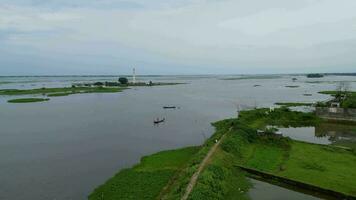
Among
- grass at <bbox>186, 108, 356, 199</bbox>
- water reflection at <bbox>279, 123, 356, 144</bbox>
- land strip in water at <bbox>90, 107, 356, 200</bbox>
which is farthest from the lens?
water reflection at <bbox>279, 123, 356, 144</bbox>

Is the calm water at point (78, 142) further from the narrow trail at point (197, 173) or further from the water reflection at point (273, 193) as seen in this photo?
the narrow trail at point (197, 173)

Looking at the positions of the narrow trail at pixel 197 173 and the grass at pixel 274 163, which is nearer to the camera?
the narrow trail at pixel 197 173

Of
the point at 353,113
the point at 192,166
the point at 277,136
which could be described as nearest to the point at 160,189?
the point at 192,166

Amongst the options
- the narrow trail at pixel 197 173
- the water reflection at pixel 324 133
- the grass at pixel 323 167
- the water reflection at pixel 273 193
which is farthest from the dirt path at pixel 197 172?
the water reflection at pixel 324 133

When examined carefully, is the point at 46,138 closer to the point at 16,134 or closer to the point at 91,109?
the point at 16,134

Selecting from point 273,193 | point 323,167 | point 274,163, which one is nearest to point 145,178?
point 273,193

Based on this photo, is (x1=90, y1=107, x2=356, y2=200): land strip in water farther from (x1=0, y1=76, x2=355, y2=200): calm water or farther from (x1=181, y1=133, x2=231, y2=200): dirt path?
(x1=0, y1=76, x2=355, y2=200): calm water

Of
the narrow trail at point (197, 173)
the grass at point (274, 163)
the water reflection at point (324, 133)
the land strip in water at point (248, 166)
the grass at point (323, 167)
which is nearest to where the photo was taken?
the narrow trail at point (197, 173)

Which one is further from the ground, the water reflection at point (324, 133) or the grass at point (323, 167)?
the grass at point (323, 167)

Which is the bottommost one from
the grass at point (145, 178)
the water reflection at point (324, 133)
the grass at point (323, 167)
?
the water reflection at point (324, 133)

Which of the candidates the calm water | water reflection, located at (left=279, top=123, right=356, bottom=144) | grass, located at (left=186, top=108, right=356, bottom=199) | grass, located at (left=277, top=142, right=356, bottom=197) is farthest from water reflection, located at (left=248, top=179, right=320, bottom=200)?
water reflection, located at (left=279, top=123, right=356, bottom=144)
